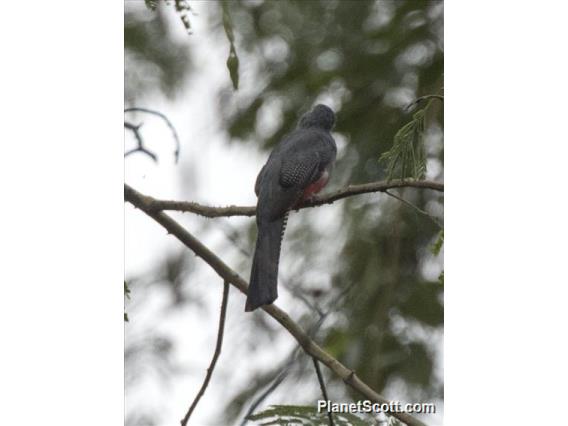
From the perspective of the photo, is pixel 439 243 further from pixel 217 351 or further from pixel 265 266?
pixel 217 351

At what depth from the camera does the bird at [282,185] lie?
3.15 metres

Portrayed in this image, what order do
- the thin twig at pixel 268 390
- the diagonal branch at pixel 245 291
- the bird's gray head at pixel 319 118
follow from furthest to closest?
the bird's gray head at pixel 319 118 < the thin twig at pixel 268 390 < the diagonal branch at pixel 245 291

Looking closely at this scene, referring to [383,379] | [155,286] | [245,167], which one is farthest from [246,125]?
[383,379]

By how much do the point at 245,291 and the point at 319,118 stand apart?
2.13ft

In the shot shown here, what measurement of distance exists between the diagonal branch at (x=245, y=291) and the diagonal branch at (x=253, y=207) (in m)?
0.04

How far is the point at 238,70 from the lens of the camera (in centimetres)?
330

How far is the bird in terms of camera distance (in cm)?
315

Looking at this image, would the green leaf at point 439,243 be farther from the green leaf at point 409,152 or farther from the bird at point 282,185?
the bird at point 282,185

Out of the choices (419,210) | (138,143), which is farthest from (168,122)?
(419,210)

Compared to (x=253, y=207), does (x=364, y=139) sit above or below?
above

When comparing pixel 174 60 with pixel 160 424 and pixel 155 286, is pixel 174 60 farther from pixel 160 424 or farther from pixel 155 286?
pixel 160 424

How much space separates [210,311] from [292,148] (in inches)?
23.6

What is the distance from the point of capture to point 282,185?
10.6 ft

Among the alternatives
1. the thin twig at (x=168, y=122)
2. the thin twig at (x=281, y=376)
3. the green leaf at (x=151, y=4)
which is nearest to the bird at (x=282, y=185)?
the thin twig at (x=281, y=376)
